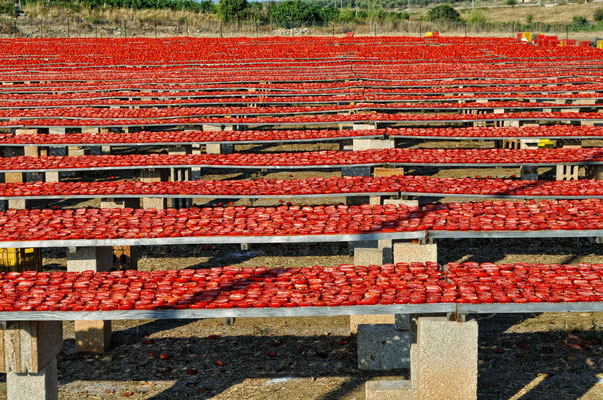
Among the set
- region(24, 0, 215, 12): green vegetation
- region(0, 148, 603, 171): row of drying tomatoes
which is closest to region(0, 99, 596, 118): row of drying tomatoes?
region(0, 148, 603, 171): row of drying tomatoes

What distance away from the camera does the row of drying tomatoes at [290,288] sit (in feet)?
27.2

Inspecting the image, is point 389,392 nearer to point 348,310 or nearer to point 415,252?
point 348,310

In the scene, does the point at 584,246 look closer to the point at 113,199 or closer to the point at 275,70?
the point at 113,199

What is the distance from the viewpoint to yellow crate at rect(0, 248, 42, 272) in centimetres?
1164

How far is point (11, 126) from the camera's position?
23.1m

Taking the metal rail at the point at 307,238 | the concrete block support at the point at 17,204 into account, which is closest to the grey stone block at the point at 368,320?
the metal rail at the point at 307,238

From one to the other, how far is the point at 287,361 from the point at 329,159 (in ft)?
25.9

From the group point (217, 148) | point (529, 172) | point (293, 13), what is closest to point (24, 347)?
point (529, 172)

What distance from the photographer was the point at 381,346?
32.8ft

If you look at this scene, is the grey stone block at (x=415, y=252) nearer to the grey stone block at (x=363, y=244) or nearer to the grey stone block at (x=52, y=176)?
the grey stone block at (x=363, y=244)

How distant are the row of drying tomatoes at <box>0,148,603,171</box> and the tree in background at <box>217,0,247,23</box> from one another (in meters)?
63.8

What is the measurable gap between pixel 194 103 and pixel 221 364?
63.6 ft

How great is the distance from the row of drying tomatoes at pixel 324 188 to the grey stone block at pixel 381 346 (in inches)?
164

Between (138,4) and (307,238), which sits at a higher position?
(138,4)
